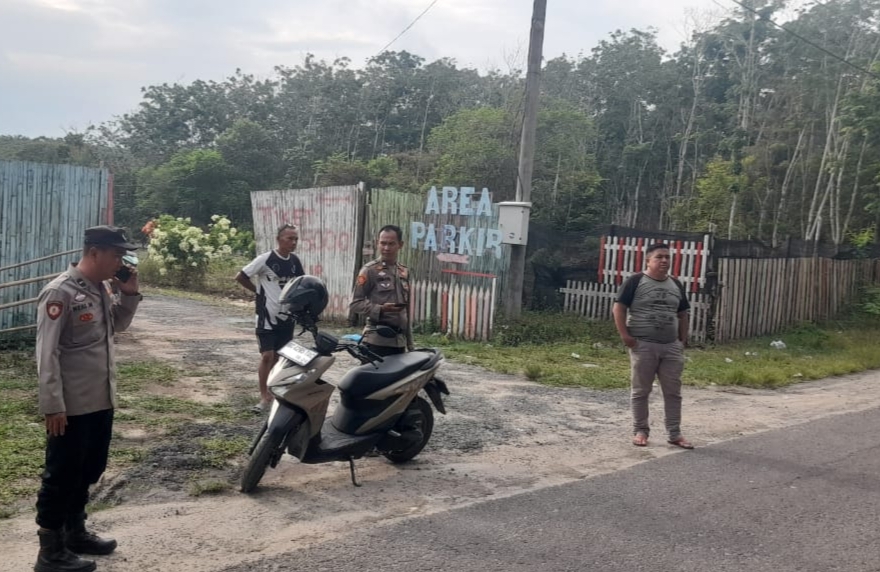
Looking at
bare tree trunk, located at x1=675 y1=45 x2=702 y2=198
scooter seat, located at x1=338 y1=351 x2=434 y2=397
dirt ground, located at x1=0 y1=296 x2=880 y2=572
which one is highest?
bare tree trunk, located at x1=675 y1=45 x2=702 y2=198

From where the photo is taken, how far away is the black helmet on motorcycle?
17.4ft

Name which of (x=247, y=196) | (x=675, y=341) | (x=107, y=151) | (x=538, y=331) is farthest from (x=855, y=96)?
(x=107, y=151)

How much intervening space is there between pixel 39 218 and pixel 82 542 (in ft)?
22.0

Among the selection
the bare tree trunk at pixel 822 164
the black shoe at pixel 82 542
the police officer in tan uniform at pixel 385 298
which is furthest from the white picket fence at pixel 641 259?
the bare tree trunk at pixel 822 164

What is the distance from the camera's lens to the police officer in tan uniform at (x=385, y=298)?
6160mm

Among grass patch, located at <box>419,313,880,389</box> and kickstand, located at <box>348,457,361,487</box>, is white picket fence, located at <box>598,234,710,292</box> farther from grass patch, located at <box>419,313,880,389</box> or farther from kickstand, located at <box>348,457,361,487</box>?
kickstand, located at <box>348,457,361,487</box>

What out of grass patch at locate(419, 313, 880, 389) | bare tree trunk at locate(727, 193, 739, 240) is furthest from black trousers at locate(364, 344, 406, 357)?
bare tree trunk at locate(727, 193, 739, 240)

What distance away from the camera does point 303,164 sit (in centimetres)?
3856

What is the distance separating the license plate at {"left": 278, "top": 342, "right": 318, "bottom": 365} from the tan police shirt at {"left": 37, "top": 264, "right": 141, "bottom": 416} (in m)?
1.33

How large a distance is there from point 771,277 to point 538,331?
4711mm

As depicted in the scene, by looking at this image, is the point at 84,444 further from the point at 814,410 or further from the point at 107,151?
the point at 107,151

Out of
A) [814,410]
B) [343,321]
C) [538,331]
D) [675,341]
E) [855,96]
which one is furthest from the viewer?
[855,96]

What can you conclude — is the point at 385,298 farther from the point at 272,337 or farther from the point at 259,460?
the point at 259,460

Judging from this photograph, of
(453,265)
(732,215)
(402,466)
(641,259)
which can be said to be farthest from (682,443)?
(732,215)
